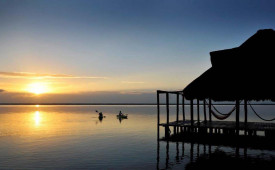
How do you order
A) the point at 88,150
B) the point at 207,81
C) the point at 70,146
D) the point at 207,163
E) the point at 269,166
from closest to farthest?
the point at 269,166, the point at 207,163, the point at 207,81, the point at 88,150, the point at 70,146

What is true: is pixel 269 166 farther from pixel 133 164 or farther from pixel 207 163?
pixel 133 164

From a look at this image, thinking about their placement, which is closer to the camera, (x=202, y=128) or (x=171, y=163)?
(x=171, y=163)

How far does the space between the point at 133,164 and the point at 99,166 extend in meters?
1.81

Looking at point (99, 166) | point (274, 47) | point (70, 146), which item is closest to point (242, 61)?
point (274, 47)

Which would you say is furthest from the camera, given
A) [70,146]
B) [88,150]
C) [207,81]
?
[70,146]

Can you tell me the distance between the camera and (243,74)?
1568 centimetres

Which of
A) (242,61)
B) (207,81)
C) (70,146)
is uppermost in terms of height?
(242,61)

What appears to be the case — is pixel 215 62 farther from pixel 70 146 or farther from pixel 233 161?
pixel 70 146

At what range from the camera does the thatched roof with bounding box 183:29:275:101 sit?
1497cm

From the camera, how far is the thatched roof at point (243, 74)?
14969 mm

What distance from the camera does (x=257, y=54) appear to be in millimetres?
15945

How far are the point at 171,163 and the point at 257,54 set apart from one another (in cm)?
821

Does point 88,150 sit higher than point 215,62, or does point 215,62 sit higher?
point 215,62

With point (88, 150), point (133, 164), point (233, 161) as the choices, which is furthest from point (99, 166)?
point (233, 161)
